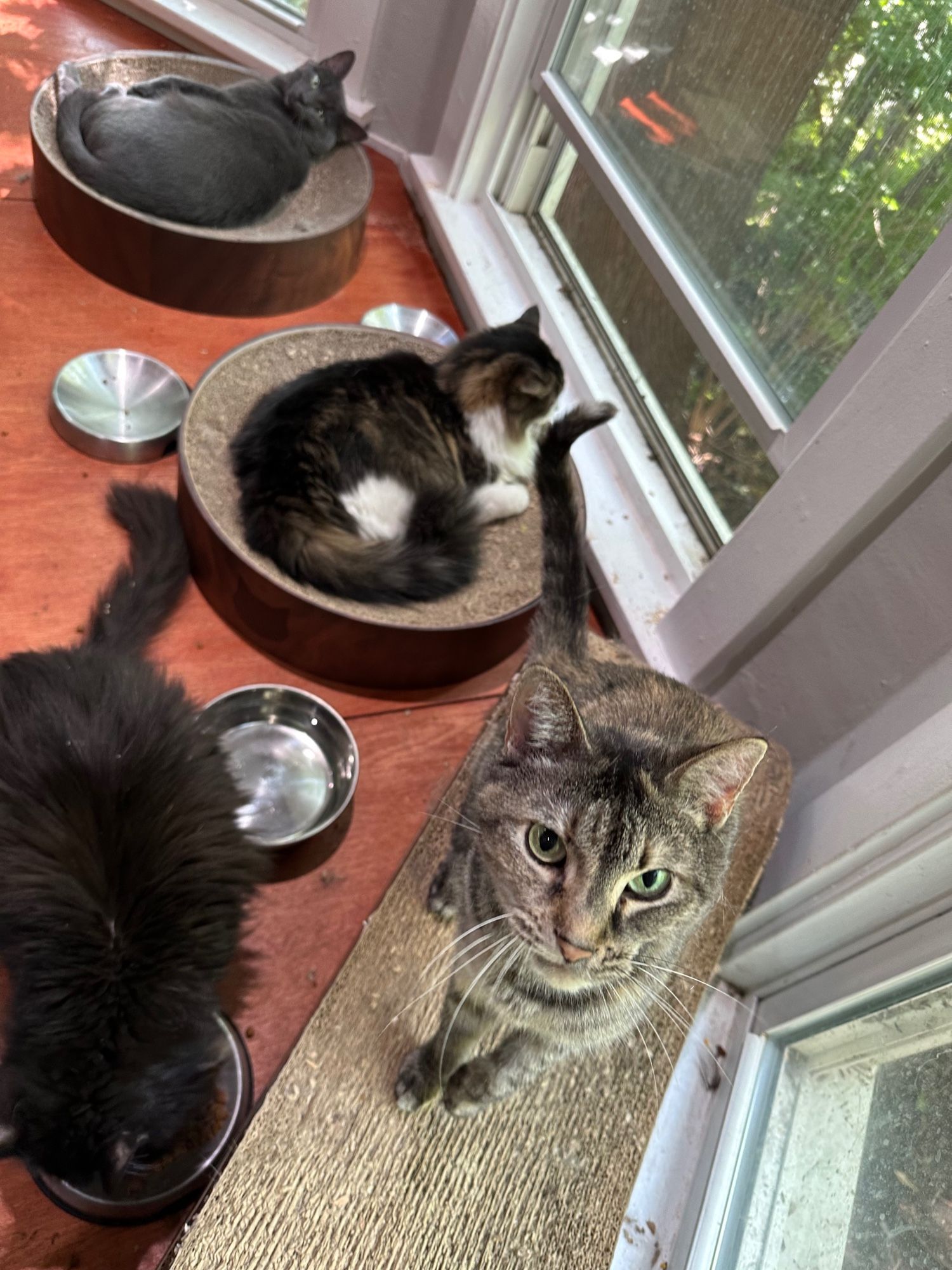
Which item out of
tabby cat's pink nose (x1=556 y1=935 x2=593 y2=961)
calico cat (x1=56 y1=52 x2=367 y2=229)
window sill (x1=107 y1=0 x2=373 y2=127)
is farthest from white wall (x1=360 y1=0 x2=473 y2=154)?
tabby cat's pink nose (x1=556 y1=935 x2=593 y2=961)

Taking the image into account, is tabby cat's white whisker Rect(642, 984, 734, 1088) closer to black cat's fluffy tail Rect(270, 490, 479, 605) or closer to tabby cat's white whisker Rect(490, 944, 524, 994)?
tabby cat's white whisker Rect(490, 944, 524, 994)

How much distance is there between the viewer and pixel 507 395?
1.58 metres

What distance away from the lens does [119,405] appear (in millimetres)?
1605

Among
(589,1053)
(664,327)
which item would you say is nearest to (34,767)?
(589,1053)

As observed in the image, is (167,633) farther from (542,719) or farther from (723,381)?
(723,381)

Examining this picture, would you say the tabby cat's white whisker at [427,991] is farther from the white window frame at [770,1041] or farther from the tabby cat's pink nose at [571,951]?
the white window frame at [770,1041]

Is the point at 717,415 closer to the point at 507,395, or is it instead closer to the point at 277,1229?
the point at 507,395

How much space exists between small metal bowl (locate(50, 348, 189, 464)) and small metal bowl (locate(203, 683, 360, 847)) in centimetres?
56

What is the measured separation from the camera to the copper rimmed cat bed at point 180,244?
168cm

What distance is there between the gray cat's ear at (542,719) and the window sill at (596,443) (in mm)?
711

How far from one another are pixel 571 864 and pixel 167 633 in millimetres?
906

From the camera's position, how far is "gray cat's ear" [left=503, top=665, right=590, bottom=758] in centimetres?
74

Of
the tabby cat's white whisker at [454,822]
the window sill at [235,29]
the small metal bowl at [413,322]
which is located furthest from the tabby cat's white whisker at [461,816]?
the window sill at [235,29]

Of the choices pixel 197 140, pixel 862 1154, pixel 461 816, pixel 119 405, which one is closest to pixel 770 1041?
pixel 862 1154
